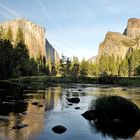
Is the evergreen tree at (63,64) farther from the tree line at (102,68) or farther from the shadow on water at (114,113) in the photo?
the shadow on water at (114,113)

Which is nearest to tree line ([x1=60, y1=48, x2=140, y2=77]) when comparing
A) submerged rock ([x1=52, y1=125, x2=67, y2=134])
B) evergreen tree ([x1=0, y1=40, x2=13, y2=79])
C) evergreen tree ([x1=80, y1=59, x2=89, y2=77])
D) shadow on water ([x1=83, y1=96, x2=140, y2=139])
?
evergreen tree ([x1=80, y1=59, x2=89, y2=77])

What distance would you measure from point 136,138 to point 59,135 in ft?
13.5

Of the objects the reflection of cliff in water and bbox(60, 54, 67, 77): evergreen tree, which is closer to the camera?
the reflection of cliff in water

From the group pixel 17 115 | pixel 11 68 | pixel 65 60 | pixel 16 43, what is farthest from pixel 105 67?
pixel 17 115

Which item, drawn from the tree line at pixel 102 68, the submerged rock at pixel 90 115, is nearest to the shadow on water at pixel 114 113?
the submerged rock at pixel 90 115

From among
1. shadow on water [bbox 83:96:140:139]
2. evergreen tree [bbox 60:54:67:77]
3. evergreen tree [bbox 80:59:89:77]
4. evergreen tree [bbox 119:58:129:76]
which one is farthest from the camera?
evergreen tree [bbox 119:58:129:76]

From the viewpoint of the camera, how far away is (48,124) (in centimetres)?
2008

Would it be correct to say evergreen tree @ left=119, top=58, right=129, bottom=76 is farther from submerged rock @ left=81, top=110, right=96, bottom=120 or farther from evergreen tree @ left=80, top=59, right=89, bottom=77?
submerged rock @ left=81, top=110, right=96, bottom=120

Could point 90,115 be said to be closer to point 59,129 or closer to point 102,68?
point 59,129

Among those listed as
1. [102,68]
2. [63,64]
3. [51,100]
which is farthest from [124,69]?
[51,100]

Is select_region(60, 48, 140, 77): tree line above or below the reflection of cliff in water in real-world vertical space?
above

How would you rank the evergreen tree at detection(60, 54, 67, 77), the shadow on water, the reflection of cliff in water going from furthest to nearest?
the evergreen tree at detection(60, 54, 67, 77) → the reflection of cliff in water → the shadow on water

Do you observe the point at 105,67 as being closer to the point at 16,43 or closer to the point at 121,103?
the point at 16,43

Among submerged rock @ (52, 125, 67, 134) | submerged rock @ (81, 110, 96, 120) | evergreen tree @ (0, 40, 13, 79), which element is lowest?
submerged rock @ (52, 125, 67, 134)
